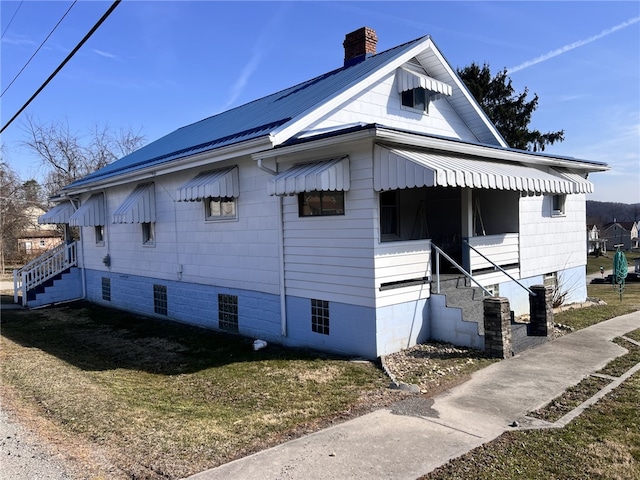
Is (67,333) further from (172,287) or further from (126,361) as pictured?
(126,361)

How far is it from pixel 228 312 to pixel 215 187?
302cm

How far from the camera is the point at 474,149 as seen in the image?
8.95m

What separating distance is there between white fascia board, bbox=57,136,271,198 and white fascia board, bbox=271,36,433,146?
0.37 m

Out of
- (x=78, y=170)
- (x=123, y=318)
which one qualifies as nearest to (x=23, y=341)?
(x=123, y=318)

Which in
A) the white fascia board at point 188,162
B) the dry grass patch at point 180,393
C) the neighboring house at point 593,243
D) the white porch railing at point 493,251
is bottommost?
the neighboring house at point 593,243

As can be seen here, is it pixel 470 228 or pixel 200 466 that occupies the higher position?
pixel 470 228

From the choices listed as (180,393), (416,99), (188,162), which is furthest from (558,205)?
(180,393)

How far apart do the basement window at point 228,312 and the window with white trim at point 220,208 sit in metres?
1.85

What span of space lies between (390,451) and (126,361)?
6236 mm

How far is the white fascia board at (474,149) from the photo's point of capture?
7.70 m

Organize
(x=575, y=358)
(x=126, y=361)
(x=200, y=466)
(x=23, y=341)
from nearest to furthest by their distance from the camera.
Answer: (x=200, y=466), (x=575, y=358), (x=126, y=361), (x=23, y=341)

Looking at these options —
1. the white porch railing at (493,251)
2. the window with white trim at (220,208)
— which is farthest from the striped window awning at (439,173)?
the window with white trim at (220,208)

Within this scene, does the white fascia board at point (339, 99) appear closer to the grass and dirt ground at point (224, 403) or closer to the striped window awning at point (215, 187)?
the striped window awning at point (215, 187)

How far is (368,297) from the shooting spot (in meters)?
8.10
